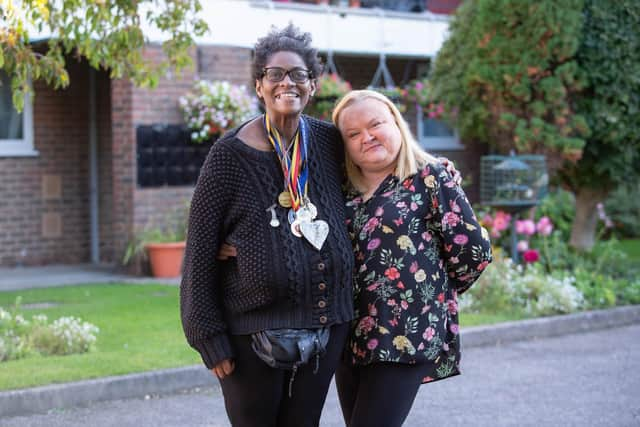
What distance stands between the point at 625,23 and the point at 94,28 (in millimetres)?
6376

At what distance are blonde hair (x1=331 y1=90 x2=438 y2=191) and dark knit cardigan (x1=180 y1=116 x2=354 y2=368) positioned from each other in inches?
14.3

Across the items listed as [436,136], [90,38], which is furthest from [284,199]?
[436,136]

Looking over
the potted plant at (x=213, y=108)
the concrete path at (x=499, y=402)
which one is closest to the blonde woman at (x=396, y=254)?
the concrete path at (x=499, y=402)

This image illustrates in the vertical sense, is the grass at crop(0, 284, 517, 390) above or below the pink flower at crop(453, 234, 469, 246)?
below

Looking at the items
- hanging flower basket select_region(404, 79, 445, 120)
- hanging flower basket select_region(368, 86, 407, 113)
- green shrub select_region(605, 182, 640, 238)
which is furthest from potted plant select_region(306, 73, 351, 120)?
green shrub select_region(605, 182, 640, 238)

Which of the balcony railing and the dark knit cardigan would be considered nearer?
the dark knit cardigan

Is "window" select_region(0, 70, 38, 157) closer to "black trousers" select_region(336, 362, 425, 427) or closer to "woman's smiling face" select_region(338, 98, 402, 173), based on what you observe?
"woman's smiling face" select_region(338, 98, 402, 173)

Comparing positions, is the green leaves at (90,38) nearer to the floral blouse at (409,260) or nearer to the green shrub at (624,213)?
the floral blouse at (409,260)

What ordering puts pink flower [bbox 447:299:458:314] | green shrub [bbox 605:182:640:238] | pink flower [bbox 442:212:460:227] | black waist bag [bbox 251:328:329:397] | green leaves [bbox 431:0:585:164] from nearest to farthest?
black waist bag [bbox 251:328:329:397] < pink flower [bbox 442:212:460:227] < pink flower [bbox 447:299:458:314] < green leaves [bbox 431:0:585:164] < green shrub [bbox 605:182:640:238]

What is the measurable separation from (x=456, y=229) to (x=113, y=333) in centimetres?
484

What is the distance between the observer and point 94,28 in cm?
664

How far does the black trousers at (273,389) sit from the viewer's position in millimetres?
3232

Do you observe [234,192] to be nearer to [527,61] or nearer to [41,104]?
[527,61]

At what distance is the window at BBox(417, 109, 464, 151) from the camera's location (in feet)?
52.0
